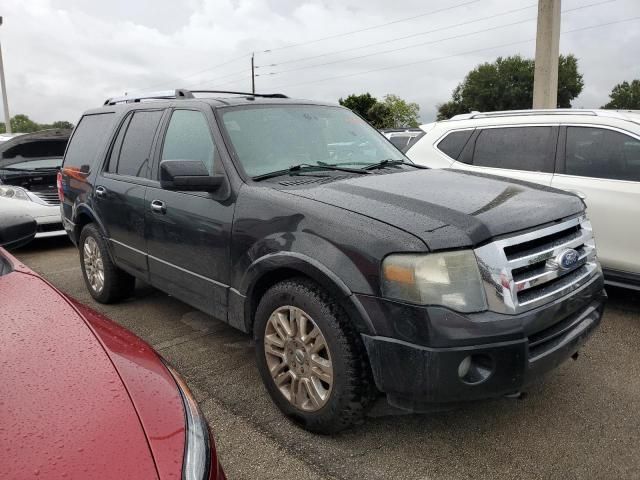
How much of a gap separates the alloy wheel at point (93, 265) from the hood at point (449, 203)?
274 cm

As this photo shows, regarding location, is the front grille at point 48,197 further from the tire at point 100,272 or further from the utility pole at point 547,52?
the utility pole at point 547,52

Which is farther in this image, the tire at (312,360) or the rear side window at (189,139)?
the rear side window at (189,139)

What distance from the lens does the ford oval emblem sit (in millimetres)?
2553

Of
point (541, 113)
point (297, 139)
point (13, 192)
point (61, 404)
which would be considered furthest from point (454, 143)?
point (13, 192)

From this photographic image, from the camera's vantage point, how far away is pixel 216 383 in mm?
3279

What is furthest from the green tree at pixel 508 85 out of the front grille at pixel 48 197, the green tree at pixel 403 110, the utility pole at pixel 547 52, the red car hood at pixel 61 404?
the red car hood at pixel 61 404

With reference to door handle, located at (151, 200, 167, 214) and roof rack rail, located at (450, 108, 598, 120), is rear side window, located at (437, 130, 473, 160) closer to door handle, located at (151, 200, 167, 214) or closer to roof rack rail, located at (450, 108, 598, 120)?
roof rack rail, located at (450, 108, 598, 120)

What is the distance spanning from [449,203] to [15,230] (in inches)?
81.7

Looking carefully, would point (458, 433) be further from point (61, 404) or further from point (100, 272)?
point (100, 272)

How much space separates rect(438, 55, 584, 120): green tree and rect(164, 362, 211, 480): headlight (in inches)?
2428

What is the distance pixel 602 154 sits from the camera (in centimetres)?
Result: 449

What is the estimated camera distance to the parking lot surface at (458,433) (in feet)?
7.89

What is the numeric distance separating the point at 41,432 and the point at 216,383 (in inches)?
80.3

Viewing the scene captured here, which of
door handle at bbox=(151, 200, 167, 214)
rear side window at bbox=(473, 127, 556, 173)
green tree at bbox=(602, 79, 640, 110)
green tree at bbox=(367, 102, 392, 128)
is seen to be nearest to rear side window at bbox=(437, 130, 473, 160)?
rear side window at bbox=(473, 127, 556, 173)
